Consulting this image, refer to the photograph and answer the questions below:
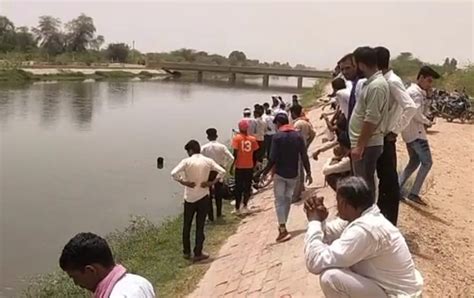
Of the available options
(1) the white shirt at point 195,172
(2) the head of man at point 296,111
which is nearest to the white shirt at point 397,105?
(1) the white shirt at point 195,172

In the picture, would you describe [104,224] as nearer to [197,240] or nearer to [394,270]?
[197,240]

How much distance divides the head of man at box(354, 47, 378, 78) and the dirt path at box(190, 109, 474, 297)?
1.82 meters

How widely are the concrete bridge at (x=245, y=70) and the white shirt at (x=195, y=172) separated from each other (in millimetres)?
53681

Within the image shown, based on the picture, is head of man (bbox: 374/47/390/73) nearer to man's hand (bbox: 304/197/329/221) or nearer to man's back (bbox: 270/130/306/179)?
man's hand (bbox: 304/197/329/221)

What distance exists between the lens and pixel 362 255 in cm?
347

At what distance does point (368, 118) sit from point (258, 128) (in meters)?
7.15

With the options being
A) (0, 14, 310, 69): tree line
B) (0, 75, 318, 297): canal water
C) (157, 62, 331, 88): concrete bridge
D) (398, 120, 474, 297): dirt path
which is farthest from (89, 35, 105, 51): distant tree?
(398, 120, 474, 297): dirt path

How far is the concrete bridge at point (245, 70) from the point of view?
207ft

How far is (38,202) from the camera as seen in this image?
13648mm

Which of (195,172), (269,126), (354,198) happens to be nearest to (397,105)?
(354,198)

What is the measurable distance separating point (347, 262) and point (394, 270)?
11.5 inches

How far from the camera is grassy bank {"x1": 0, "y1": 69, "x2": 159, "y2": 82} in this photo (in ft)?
157

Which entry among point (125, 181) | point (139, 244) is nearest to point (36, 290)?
point (139, 244)

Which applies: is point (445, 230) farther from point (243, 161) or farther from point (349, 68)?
point (243, 161)
